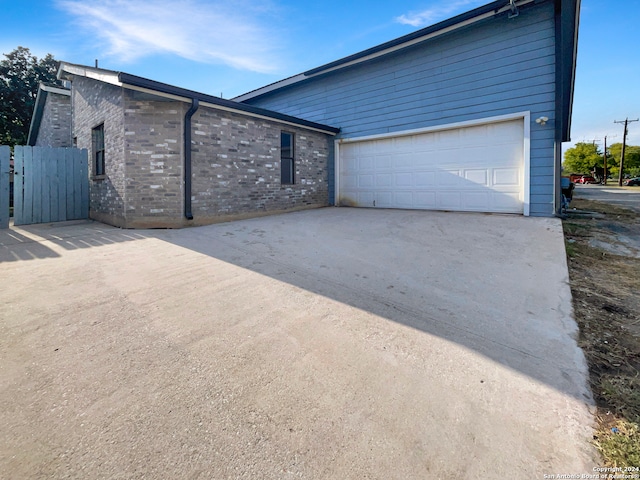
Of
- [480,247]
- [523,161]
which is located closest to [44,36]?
[480,247]

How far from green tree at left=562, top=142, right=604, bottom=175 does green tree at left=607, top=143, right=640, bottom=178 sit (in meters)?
1.67

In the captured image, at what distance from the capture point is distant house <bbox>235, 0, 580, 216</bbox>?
23.6 ft

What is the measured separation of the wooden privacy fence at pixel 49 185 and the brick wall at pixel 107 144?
0.90 feet

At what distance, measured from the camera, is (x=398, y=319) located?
2723 millimetres

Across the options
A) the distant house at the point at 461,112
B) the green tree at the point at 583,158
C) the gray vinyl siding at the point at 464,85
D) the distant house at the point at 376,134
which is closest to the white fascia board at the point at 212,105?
the distant house at the point at 376,134

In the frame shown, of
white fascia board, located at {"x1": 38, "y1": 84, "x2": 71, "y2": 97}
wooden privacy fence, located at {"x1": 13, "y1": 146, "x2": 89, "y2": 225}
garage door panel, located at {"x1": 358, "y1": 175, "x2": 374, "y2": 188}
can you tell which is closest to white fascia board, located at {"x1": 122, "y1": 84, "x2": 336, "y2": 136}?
garage door panel, located at {"x1": 358, "y1": 175, "x2": 374, "y2": 188}

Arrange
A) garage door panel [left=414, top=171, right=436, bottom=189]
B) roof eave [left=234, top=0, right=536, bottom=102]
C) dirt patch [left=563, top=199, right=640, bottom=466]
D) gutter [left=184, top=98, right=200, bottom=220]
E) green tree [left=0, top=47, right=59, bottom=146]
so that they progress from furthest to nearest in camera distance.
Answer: green tree [left=0, top=47, right=59, bottom=146] < garage door panel [left=414, top=171, right=436, bottom=189] < roof eave [left=234, top=0, right=536, bottom=102] < gutter [left=184, top=98, right=200, bottom=220] < dirt patch [left=563, top=199, right=640, bottom=466]

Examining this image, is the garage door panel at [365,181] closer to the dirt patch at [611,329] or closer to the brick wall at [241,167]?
the brick wall at [241,167]

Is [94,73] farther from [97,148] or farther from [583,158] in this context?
[583,158]

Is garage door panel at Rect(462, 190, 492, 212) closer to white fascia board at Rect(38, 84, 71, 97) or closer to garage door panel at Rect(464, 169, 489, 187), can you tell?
garage door panel at Rect(464, 169, 489, 187)

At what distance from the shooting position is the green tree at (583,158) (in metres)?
54.2

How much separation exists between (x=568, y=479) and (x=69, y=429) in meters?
2.24

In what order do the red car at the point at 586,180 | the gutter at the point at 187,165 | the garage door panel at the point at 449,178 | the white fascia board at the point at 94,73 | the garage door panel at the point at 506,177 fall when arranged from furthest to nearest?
the red car at the point at 586,180 < the garage door panel at the point at 449,178 < the garage door panel at the point at 506,177 < the gutter at the point at 187,165 < the white fascia board at the point at 94,73

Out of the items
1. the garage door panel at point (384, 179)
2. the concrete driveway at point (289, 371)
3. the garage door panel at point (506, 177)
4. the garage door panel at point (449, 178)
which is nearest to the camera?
the concrete driveway at point (289, 371)
